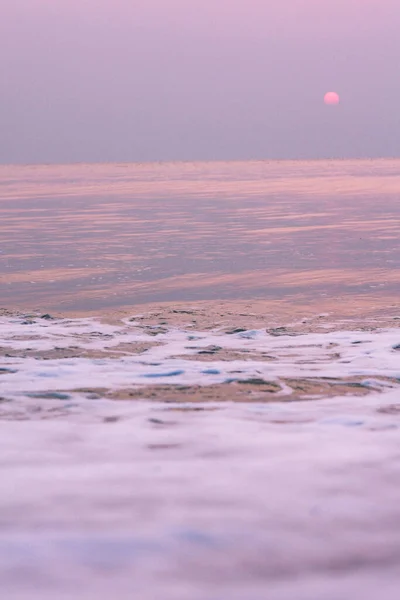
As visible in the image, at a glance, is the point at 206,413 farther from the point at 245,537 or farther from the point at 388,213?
the point at 388,213

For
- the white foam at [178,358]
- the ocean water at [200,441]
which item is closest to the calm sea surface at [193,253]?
the ocean water at [200,441]

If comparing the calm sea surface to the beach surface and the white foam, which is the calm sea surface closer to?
the white foam

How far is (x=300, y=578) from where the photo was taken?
3309mm

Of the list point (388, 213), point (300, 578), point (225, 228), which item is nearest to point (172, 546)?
point (300, 578)

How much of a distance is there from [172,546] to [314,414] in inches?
88.9

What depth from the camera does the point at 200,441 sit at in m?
5.02

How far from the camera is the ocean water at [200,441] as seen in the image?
3.40 meters

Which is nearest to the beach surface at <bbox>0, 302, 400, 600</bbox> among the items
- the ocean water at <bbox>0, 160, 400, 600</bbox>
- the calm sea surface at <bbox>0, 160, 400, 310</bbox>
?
the ocean water at <bbox>0, 160, 400, 600</bbox>

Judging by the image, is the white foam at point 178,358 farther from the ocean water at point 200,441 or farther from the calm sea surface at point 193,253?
the calm sea surface at point 193,253

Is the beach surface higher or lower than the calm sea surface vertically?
lower

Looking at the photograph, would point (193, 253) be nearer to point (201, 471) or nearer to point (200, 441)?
point (200, 441)

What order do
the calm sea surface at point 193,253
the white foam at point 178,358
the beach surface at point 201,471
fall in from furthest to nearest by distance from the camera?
the calm sea surface at point 193,253 → the white foam at point 178,358 → the beach surface at point 201,471

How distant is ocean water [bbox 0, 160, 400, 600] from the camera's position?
11.2ft

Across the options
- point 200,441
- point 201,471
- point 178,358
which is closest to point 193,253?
point 178,358
